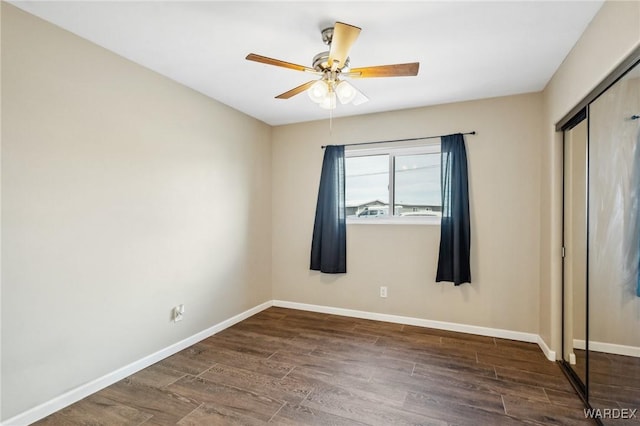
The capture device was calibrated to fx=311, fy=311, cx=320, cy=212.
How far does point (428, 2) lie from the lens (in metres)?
1.78

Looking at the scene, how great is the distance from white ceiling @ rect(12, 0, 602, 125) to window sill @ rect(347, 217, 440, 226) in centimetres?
138

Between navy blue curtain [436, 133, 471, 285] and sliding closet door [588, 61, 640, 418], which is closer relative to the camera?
sliding closet door [588, 61, 640, 418]

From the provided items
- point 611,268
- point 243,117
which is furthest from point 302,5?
point 611,268

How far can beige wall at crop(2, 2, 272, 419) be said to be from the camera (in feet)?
6.03

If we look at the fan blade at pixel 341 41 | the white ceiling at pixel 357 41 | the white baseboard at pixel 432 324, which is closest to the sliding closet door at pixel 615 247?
the white ceiling at pixel 357 41

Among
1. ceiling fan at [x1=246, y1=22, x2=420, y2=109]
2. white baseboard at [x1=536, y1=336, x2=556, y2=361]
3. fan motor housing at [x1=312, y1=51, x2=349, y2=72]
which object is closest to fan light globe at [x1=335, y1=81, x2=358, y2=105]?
ceiling fan at [x1=246, y1=22, x2=420, y2=109]

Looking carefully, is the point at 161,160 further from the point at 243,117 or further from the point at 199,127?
the point at 243,117

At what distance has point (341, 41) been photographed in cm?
170

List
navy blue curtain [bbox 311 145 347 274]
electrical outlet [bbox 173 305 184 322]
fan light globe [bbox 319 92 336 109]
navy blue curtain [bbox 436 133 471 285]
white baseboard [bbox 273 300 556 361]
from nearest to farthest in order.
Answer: fan light globe [bbox 319 92 336 109]
electrical outlet [bbox 173 305 184 322]
white baseboard [bbox 273 300 556 361]
navy blue curtain [bbox 436 133 471 285]
navy blue curtain [bbox 311 145 347 274]

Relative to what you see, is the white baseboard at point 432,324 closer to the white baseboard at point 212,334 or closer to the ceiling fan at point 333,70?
the white baseboard at point 212,334

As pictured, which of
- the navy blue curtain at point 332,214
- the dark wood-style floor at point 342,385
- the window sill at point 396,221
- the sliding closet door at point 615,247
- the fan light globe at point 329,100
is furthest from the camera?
the navy blue curtain at point 332,214

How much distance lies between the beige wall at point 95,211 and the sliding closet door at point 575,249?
10.4ft

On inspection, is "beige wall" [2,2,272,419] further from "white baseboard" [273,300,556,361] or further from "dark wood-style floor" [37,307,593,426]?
"white baseboard" [273,300,556,361]

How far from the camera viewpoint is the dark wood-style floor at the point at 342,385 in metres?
1.95
